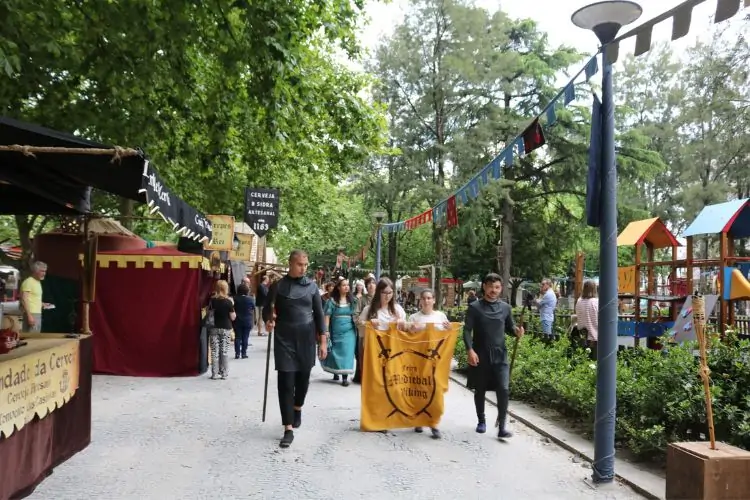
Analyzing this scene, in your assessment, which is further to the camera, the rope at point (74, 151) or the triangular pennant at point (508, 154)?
the triangular pennant at point (508, 154)

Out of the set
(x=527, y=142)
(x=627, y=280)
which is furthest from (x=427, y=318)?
(x=627, y=280)

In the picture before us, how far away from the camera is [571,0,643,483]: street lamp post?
5.42m

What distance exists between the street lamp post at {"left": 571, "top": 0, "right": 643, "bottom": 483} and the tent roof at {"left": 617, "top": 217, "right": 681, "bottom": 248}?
9.56 metres

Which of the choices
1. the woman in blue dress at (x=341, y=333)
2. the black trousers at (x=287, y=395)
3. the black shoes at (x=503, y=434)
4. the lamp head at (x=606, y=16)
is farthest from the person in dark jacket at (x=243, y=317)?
the lamp head at (x=606, y=16)

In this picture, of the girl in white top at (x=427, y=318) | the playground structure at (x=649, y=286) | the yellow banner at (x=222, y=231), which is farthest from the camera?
the yellow banner at (x=222, y=231)

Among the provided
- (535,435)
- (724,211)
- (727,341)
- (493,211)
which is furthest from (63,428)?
(493,211)

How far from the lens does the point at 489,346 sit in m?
6.96

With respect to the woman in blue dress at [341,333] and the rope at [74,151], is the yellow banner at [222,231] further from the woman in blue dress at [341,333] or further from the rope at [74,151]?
the rope at [74,151]

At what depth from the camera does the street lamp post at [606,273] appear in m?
5.42

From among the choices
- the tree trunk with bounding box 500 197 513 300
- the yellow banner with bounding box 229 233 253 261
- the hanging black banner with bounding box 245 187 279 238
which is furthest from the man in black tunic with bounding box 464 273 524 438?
the tree trunk with bounding box 500 197 513 300

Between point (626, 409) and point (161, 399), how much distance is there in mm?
6156

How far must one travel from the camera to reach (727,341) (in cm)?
727

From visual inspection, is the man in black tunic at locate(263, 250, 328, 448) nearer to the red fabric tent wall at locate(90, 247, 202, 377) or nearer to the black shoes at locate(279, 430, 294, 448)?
the black shoes at locate(279, 430, 294, 448)

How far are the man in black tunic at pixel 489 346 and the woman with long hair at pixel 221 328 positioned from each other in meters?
5.21
